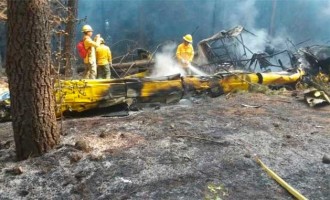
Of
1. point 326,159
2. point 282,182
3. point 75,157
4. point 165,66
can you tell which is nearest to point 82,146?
point 75,157

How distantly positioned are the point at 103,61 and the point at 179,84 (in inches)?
105

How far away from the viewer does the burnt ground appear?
4.12 m

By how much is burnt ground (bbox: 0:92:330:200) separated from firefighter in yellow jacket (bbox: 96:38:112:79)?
3.14 m

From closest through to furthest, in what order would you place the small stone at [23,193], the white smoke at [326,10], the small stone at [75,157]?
1. the small stone at [23,193]
2. the small stone at [75,157]
3. the white smoke at [326,10]

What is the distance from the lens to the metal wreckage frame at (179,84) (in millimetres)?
6863

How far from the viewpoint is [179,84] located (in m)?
8.21

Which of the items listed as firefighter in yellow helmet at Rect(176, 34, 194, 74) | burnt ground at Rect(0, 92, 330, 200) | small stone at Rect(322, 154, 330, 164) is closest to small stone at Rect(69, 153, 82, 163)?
burnt ground at Rect(0, 92, 330, 200)

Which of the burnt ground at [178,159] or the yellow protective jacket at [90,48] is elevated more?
the yellow protective jacket at [90,48]

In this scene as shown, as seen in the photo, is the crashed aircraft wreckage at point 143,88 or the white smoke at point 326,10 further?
the white smoke at point 326,10

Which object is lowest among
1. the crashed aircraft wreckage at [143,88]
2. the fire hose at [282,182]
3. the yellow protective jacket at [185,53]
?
the fire hose at [282,182]

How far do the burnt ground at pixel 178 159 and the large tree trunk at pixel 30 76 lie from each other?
0.26 metres

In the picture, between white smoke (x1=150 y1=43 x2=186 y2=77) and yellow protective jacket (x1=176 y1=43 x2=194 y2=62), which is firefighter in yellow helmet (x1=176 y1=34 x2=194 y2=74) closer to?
yellow protective jacket (x1=176 y1=43 x2=194 y2=62)

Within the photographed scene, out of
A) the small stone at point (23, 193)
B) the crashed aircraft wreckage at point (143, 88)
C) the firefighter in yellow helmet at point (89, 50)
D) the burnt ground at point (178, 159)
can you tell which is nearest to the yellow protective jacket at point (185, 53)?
the crashed aircraft wreckage at point (143, 88)

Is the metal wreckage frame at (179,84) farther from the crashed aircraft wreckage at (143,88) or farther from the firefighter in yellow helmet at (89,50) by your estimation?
the firefighter in yellow helmet at (89,50)
